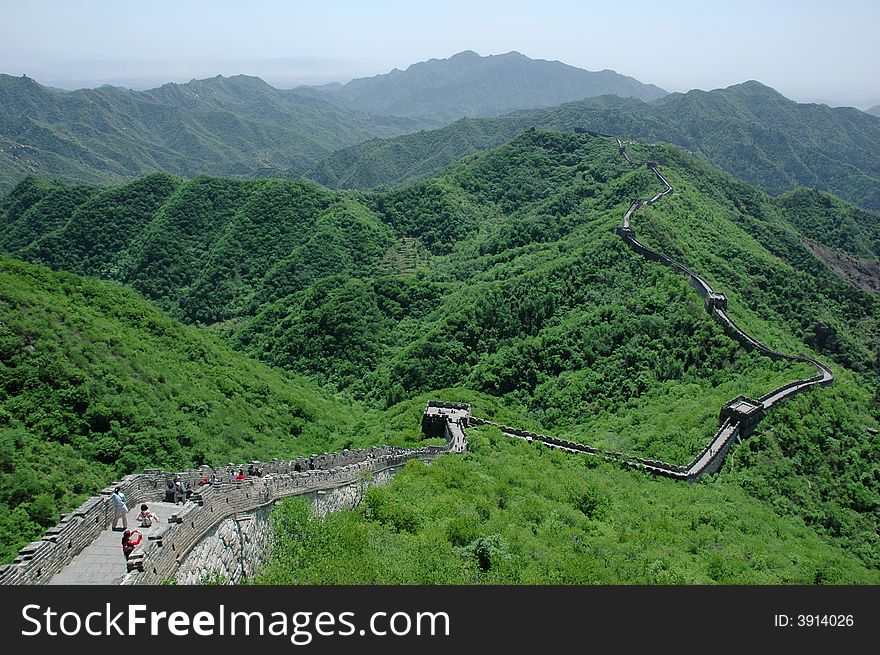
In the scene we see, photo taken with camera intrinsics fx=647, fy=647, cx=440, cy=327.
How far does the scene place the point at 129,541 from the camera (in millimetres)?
14695

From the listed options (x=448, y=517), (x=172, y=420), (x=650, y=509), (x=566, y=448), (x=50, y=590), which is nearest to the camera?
(x=50, y=590)

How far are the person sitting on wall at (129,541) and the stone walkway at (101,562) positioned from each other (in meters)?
0.34

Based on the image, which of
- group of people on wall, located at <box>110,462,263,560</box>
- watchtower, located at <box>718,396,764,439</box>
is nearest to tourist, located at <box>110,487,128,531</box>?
group of people on wall, located at <box>110,462,263,560</box>

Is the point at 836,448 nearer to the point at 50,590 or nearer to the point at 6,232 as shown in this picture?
the point at 50,590

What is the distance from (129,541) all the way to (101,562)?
32.9 inches

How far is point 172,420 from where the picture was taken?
3691 cm

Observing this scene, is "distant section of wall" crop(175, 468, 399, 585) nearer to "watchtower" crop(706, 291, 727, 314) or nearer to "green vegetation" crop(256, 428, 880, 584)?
"green vegetation" crop(256, 428, 880, 584)

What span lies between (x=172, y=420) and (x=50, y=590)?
25.7 meters

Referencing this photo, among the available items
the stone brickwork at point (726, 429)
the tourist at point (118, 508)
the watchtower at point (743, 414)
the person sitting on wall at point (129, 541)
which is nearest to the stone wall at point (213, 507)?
the person sitting on wall at point (129, 541)

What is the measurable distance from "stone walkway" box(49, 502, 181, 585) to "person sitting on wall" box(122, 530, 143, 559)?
0.34m

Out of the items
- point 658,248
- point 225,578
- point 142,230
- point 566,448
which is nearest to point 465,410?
point 566,448

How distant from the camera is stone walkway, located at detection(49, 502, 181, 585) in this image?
553 inches

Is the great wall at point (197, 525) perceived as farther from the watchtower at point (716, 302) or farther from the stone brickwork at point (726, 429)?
the watchtower at point (716, 302)

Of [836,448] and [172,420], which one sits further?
[172,420]
